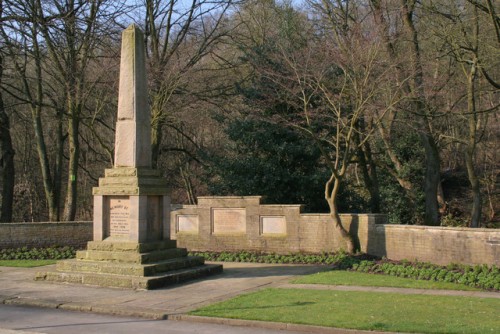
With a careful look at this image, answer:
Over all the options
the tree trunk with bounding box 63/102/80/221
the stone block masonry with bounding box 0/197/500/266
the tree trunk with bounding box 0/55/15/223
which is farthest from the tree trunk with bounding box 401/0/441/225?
the tree trunk with bounding box 0/55/15/223

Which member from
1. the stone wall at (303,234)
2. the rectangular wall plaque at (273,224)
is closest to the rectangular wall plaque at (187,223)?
the stone wall at (303,234)

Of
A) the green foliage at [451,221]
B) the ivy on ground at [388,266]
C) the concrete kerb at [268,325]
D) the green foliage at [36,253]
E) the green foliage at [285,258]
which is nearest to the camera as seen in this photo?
the concrete kerb at [268,325]

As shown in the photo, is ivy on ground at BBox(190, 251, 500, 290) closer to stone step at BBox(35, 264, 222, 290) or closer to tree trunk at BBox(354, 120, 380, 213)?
stone step at BBox(35, 264, 222, 290)

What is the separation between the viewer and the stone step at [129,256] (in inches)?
551

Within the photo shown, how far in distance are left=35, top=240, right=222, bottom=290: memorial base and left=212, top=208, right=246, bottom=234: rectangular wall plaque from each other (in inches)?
206

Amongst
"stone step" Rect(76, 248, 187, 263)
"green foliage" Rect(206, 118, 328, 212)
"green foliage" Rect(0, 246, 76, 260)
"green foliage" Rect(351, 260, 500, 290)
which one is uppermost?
"green foliage" Rect(206, 118, 328, 212)

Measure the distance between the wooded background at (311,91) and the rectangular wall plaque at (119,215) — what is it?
21.4 feet

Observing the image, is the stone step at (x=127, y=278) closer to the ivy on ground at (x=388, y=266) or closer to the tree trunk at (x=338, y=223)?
the ivy on ground at (x=388, y=266)

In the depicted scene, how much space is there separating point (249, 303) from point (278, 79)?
1153 cm

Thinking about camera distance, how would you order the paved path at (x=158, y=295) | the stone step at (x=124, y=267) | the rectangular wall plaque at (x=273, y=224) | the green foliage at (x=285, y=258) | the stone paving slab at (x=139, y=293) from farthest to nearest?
the rectangular wall plaque at (x=273, y=224) < the green foliage at (x=285, y=258) < the stone step at (x=124, y=267) < the stone paving slab at (x=139, y=293) < the paved path at (x=158, y=295)

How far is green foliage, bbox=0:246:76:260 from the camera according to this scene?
19.7m

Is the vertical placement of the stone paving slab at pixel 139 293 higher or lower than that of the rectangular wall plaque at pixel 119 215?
lower

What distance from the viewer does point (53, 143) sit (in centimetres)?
3512

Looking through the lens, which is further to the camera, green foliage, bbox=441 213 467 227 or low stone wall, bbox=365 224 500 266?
green foliage, bbox=441 213 467 227
